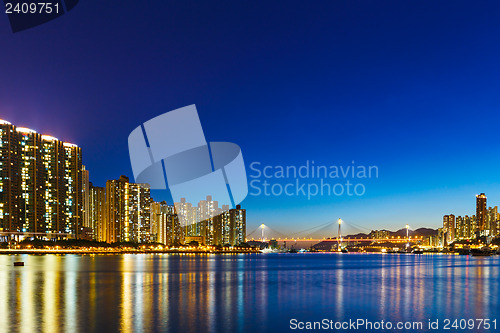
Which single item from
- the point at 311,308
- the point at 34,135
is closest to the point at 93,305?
the point at 311,308

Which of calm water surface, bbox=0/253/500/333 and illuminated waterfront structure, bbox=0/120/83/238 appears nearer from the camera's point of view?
calm water surface, bbox=0/253/500/333

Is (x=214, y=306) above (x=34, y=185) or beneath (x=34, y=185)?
beneath

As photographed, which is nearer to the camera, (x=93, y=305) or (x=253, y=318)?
(x=253, y=318)

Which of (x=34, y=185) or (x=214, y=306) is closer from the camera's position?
(x=214, y=306)

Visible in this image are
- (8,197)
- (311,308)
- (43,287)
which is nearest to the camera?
(311,308)

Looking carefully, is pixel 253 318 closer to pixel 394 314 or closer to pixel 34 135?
pixel 394 314

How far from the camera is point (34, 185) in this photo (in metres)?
185

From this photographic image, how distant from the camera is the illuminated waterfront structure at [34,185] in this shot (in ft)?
578

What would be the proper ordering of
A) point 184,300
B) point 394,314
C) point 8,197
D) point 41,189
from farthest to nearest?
point 41,189 → point 8,197 → point 184,300 → point 394,314

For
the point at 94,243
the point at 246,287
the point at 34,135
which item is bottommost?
the point at 94,243

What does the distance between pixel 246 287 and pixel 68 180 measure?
17090 centimetres

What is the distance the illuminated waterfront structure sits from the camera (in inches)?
6939

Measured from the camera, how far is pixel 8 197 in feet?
575

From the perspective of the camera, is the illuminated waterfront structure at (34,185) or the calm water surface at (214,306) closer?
the calm water surface at (214,306)
